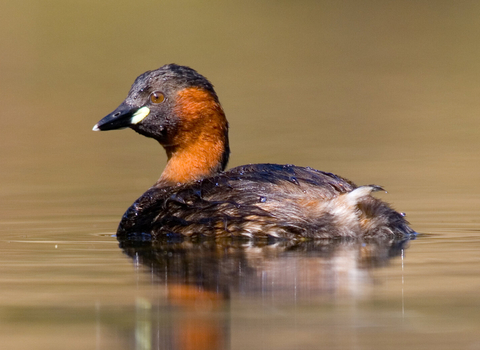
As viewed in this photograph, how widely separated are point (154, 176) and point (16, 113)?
732 cm

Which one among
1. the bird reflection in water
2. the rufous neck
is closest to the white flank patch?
the rufous neck

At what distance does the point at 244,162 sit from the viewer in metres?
12.8

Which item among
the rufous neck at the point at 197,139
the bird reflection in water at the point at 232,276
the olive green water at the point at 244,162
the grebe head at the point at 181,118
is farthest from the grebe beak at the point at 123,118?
the bird reflection in water at the point at 232,276

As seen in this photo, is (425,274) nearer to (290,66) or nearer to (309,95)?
(309,95)

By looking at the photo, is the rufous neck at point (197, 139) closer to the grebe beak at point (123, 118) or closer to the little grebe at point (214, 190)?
the little grebe at point (214, 190)

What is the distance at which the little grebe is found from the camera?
7.49 metres

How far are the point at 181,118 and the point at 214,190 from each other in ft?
3.49

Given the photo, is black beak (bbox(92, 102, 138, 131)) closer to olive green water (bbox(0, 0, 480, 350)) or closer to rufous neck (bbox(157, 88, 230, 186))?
rufous neck (bbox(157, 88, 230, 186))

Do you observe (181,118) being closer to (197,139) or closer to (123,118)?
(197,139)

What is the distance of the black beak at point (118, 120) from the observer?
8.68 meters

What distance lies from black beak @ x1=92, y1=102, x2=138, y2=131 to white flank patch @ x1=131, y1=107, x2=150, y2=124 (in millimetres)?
24

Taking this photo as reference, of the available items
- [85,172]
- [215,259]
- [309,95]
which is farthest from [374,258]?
[309,95]

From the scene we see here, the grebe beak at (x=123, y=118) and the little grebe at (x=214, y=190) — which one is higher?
the grebe beak at (x=123, y=118)

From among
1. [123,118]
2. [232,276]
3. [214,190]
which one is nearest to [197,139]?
[123,118]
